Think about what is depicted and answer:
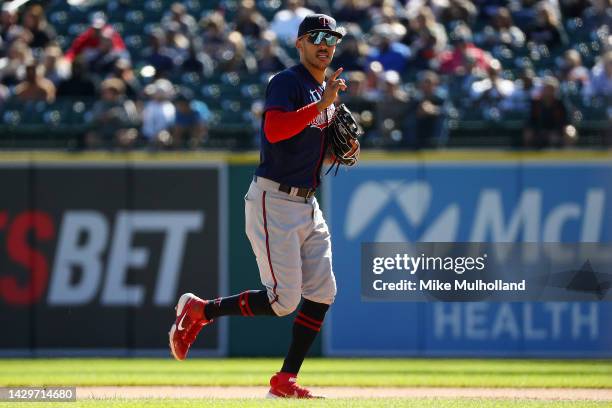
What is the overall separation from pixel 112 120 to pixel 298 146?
5342 millimetres

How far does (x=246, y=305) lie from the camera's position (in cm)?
677

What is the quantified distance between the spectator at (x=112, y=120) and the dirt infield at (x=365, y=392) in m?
3.51

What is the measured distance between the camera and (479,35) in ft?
43.5

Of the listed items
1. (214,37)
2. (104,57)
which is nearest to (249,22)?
(214,37)

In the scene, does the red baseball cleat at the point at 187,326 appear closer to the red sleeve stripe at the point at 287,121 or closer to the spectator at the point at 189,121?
the red sleeve stripe at the point at 287,121

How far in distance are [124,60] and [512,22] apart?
4.06 m

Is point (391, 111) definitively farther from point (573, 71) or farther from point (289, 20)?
point (289, 20)

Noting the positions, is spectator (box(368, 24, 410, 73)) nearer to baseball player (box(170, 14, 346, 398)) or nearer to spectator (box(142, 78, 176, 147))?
spectator (box(142, 78, 176, 147))

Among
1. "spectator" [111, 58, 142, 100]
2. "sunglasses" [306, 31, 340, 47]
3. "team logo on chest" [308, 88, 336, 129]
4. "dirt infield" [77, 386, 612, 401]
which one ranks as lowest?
"dirt infield" [77, 386, 612, 401]

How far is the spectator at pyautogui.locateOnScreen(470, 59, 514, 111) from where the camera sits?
11.3m

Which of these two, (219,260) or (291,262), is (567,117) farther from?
(291,262)

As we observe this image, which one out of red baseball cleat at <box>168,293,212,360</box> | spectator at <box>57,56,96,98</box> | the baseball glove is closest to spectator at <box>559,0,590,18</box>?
spectator at <box>57,56,96,98</box>

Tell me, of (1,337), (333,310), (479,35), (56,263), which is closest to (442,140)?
(333,310)

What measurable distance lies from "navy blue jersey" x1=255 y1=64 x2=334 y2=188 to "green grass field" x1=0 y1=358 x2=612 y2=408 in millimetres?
1959
